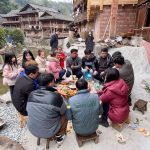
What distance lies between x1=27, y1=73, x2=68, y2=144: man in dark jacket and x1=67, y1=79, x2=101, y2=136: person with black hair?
20 centimetres

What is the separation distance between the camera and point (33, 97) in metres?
3.11

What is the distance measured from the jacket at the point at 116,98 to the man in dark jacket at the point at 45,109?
1.06 metres

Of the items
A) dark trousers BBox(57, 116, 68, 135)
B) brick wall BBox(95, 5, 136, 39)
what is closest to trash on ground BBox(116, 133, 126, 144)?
dark trousers BBox(57, 116, 68, 135)

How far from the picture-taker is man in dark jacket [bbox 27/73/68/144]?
3.01 metres

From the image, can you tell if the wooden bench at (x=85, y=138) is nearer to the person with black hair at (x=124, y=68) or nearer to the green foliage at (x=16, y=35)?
the person with black hair at (x=124, y=68)

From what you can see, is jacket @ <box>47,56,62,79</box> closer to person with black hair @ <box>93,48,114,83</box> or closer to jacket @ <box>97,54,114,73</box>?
person with black hair @ <box>93,48,114,83</box>

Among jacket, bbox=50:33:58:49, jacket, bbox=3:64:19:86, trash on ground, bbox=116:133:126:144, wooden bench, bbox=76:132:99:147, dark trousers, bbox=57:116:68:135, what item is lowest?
trash on ground, bbox=116:133:126:144

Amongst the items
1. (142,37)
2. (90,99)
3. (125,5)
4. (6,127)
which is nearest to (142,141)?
(90,99)

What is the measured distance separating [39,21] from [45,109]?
3663cm

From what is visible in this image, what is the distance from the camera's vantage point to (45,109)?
3018mm

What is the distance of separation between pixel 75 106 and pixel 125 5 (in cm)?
1134

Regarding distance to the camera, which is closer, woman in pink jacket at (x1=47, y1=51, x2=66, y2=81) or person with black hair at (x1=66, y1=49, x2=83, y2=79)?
woman in pink jacket at (x1=47, y1=51, x2=66, y2=81)

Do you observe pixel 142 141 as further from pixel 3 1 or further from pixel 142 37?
pixel 3 1

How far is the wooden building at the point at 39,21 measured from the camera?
35.3m
